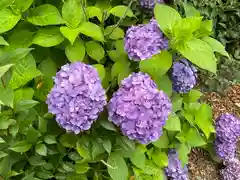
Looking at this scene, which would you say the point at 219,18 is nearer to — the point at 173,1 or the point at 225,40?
the point at 225,40

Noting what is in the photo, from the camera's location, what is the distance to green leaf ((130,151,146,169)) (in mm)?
2018

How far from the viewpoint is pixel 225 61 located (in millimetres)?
3023

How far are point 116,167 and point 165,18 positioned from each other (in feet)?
1.93

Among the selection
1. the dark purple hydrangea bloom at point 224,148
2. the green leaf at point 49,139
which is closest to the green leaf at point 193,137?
the dark purple hydrangea bloom at point 224,148

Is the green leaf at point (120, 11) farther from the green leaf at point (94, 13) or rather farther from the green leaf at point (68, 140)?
the green leaf at point (68, 140)

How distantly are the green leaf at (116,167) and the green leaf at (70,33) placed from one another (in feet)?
1.53

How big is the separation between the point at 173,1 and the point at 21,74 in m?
0.87

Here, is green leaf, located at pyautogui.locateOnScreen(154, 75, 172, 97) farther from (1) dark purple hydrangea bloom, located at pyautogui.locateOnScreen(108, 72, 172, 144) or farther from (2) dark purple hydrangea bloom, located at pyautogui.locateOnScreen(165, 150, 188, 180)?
(2) dark purple hydrangea bloom, located at pyautogui.locateOnScreen(165, 150, 188, 180)

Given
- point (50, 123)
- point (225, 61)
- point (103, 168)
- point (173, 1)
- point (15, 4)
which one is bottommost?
point (225, 61)

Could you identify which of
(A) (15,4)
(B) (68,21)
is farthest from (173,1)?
(A) (15,4)

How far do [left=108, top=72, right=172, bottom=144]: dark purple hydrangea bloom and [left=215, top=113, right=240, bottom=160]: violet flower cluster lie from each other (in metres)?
0.90

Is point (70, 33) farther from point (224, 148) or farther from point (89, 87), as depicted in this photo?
point (224, 148)

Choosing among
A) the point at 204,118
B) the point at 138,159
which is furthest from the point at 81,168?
the point at 204,118

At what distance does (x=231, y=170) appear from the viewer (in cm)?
268
